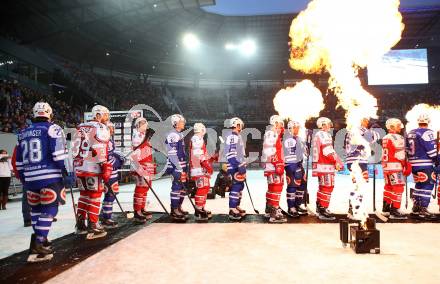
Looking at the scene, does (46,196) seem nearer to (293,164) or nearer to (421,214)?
(293,164)

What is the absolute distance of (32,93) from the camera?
2203cm

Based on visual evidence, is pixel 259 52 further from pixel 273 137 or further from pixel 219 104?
pixel 273 137

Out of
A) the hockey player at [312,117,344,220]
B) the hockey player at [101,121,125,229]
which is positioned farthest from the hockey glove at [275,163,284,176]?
the hockey player at [101,121,125,229]

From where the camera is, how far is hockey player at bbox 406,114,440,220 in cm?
745

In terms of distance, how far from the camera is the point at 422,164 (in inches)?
296

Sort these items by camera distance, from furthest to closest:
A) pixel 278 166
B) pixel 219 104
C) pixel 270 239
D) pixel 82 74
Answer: pixel 219 104 < pixel 82 74 < pixel 278 166 < pixel 270 239

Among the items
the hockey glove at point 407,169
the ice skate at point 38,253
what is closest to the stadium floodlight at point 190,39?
the hockey glove at point 407,169

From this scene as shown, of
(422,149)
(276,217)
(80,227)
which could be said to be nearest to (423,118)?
(422,149)

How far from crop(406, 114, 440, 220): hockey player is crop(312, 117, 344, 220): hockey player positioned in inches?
62.7

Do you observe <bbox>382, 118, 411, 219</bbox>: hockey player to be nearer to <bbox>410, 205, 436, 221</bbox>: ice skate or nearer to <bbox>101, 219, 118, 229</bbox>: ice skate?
<bbox>410, 205, 436, 221</bbox>: ice skate

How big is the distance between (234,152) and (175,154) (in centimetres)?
139

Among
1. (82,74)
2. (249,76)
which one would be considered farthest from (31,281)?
(249,76)

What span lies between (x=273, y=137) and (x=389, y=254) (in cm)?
369

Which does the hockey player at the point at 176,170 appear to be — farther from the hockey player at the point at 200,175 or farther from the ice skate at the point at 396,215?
the ice skate at the point at 396,215
